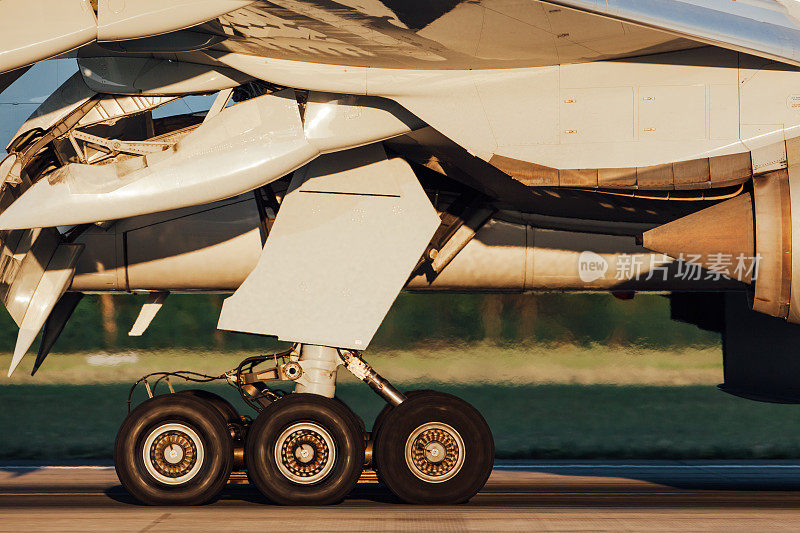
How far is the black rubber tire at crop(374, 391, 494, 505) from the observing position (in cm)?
889

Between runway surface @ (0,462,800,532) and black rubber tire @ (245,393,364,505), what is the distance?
0.52 feet

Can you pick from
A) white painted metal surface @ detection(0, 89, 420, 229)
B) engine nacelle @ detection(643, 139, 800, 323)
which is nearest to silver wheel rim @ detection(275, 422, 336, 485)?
white painted metal surface @ detection(0, 89, 420, 229)

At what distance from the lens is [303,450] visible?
8797mm

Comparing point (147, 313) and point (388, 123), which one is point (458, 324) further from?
point (388, 123)

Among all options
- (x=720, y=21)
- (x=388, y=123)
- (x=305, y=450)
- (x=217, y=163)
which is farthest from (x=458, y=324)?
(x=720, y=21)

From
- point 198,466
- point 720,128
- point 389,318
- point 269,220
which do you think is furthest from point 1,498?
point 720,128

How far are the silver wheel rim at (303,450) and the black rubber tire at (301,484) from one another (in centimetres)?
4

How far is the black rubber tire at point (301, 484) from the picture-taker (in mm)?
8734

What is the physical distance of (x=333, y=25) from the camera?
25.1 ft

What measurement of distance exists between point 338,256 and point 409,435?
1.91 metres

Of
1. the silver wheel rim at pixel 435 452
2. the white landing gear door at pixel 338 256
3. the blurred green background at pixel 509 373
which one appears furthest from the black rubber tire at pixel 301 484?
the blurred green background at pixel 509 373

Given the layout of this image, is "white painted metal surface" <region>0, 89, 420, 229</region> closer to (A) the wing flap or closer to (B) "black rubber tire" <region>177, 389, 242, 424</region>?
(B) "black rubber tire" <region>177, 389, 242, 424</region>

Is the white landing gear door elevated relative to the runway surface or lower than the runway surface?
elevated

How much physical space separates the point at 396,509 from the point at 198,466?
6.49ft
